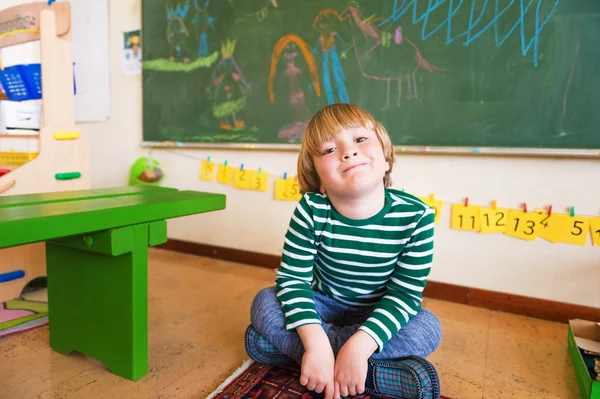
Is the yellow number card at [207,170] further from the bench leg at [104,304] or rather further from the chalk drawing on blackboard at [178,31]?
the bench leg at [104,304]

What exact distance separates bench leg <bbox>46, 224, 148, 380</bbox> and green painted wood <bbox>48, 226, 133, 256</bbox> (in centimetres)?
1

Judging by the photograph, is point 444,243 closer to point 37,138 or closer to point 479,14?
point 479,14

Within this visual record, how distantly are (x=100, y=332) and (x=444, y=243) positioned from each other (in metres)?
1.22

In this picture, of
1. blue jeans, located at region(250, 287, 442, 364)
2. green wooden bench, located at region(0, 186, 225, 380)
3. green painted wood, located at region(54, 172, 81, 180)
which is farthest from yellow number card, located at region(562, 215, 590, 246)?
green painted wood, located at region(54, 172, 81, 180)

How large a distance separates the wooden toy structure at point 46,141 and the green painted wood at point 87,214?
22.1 inches

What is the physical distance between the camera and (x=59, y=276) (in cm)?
106

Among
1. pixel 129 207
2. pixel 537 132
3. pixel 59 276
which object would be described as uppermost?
pixel 537 132

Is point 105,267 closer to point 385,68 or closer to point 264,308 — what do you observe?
point 264,308

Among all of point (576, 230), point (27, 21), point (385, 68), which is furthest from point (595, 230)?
point (27, 21)

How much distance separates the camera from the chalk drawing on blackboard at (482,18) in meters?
1.36

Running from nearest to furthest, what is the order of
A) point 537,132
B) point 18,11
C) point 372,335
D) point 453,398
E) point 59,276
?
1. point 372,335
2. point 453,398
3. point 59,276
4. point 537,132
5. point 18,11

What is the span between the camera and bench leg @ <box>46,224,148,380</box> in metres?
0.92

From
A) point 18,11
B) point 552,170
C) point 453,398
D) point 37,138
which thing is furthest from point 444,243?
point 18,11

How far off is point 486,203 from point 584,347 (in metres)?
0.58
